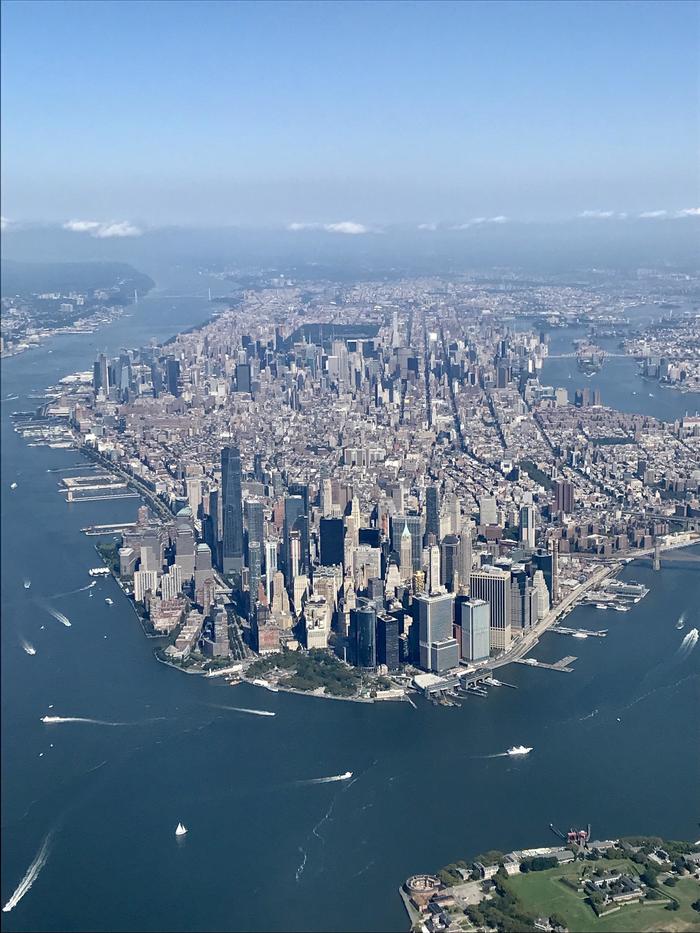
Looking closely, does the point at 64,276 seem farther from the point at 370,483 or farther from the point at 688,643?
the point at 370,483

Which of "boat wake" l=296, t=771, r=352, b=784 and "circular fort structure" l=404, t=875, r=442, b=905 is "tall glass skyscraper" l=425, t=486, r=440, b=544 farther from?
"circular fort structure" l=404, t=875, r=442, b=905

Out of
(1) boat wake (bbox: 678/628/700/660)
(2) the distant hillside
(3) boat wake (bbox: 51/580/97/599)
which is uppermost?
(2) the distant hillside

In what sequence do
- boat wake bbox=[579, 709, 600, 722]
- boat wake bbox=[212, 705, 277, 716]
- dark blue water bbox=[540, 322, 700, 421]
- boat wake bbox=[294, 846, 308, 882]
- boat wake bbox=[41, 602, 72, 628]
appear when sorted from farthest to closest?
1. dark blue water bbox=[540, 322, 700, 421]
2. boat wake bbox=[212, 705, 277, 716]
3. boat wake bbox=[41, 602, 72, 628]
4. boat wake bbox=[579, 709, 600, 722]
5. boat wake bbox=[294, 846, 308, 882]

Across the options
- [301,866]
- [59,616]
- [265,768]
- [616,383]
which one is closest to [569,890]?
[301,866]

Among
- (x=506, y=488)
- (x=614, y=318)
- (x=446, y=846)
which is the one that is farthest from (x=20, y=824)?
(x=614, y=318)

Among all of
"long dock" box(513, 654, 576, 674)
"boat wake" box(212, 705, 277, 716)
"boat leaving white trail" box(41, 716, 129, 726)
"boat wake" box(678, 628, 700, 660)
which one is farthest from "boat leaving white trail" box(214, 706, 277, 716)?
"boat wake" box(678, 628, 700, 660)

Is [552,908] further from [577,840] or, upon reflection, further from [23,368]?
[23,368]

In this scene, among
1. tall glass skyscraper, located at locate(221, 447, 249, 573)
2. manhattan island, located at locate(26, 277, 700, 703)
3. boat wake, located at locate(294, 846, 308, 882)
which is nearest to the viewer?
boat wake, located at locate(294, 846, 308, 882)
